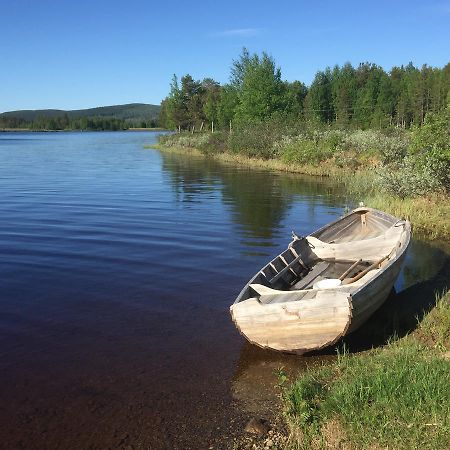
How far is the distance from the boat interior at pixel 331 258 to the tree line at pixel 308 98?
35.5 metres

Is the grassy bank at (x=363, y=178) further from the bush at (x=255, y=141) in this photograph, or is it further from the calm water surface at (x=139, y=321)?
the calm water surface at (x=139, y=321)

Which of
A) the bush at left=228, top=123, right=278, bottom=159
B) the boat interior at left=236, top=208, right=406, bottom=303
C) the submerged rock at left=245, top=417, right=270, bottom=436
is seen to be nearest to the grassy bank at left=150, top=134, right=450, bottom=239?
the bush at left=228, top=123, right=278, bottom=159

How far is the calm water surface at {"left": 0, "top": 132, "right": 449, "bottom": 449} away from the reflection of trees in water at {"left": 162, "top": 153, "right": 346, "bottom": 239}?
256 mm

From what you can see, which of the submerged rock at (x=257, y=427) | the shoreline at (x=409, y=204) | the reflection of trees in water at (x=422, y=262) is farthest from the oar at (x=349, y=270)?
the shoreline at (x=409, y=204)

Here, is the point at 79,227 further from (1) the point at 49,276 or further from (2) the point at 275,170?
(2) the point at 275,170

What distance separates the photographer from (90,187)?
28516mm

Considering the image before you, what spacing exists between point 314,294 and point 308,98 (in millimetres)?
100489

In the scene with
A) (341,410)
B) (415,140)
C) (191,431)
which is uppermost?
(415,140)

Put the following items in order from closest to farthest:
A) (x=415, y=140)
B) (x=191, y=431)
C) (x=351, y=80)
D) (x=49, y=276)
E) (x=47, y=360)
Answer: (x=191, y=431) → (x=47, y=360) → (x=49, y=276) → (x=415, y=140) → (x=351, y=80)

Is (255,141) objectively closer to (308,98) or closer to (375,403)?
(375,403)

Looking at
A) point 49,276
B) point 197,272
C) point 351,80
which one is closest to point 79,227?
point 49,276

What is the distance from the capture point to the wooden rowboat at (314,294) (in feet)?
21.8

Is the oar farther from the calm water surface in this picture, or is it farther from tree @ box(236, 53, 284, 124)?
tree @ box(236, 53, 284, 124)

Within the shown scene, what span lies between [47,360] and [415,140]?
45.4ft
